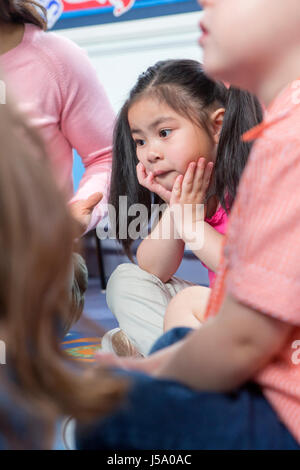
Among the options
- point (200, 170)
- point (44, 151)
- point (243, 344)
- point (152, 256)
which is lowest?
point (152, 256)

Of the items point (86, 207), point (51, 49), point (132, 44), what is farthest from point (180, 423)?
point (132, 44)

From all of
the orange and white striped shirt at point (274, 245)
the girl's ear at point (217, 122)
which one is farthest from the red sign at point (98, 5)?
the orange and white striped shirt at point (274, 245)

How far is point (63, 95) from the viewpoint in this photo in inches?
52.7

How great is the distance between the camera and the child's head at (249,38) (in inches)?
22.3

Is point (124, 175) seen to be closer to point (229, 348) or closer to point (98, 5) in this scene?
point (229, 348)

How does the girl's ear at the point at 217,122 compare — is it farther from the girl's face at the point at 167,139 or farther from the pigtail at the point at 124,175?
the pigtail at the point at 124,175

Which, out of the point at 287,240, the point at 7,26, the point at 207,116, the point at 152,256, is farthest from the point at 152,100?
the point at 287,240

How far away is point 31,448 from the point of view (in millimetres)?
458

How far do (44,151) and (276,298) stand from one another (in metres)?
0.22

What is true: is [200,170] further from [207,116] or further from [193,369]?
[193,369]

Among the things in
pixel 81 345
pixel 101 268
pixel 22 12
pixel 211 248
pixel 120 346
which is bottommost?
pixel 101 268

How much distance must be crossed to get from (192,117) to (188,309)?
38 cm

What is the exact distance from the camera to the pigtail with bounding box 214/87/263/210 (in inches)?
40.1
